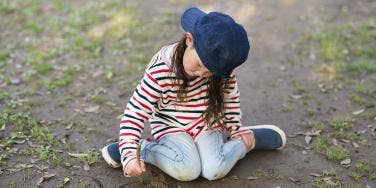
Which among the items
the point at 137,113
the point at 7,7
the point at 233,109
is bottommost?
the point at 7,7

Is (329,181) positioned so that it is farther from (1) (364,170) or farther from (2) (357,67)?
(2) (357,67)

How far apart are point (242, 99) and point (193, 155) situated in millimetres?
1417

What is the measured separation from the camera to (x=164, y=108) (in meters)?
3.61

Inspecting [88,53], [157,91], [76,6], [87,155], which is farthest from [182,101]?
[76,6]

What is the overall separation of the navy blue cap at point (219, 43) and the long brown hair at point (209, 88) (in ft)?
0.84

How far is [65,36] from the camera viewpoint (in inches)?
240

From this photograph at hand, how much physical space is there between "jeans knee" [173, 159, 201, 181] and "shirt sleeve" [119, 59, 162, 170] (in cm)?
36

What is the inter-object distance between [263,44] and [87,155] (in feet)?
9.31

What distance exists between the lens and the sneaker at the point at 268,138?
394cm

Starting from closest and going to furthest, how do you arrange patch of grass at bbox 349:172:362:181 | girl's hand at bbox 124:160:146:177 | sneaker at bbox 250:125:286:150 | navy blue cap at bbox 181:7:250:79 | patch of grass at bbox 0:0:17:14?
navy blue cap at bbox 181:7:250:79 → girl's hand at bbox 124:160:146:177 → patch of grass at bbox 349:172:362:181 → sneaker at bbox 250:125:286:150 → patch of grass at bbox 0:0:17:14

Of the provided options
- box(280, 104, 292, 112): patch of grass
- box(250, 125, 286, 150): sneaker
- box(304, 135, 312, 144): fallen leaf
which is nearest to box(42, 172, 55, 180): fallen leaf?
box(250, 125, 286, 150): sneaker

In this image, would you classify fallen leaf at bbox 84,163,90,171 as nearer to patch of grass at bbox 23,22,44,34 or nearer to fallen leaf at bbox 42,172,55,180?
fallen leaf at bbox 42,172,55,180

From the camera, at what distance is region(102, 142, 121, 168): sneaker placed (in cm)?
Result: 369

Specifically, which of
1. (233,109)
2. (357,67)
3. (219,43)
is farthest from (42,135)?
(357,67)
